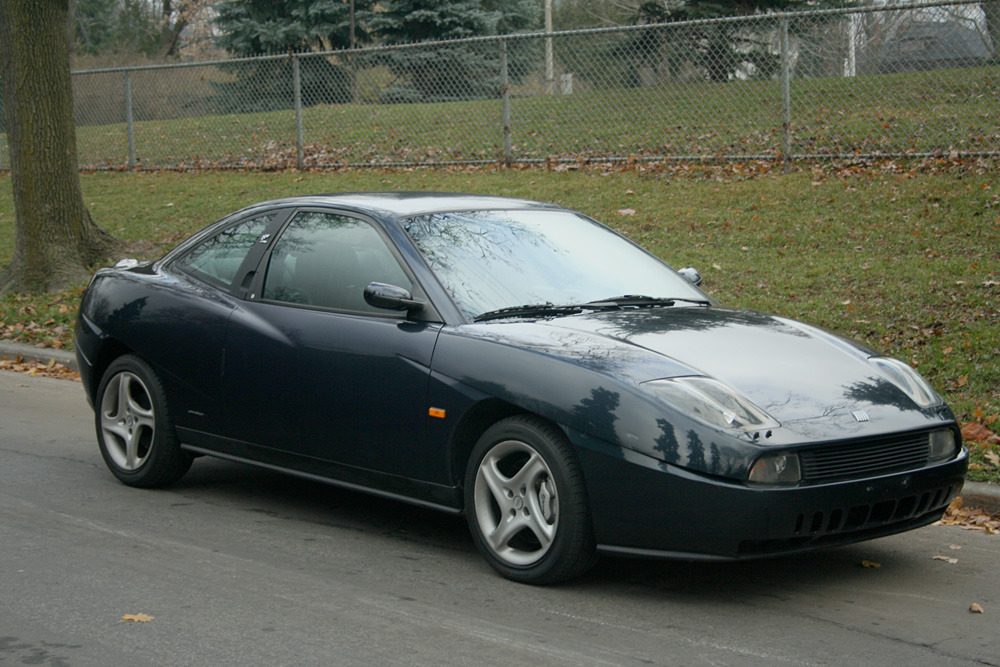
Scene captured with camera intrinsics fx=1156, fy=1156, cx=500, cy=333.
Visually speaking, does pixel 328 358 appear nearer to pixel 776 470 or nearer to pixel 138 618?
pixel 138 618

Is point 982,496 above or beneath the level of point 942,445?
beneath

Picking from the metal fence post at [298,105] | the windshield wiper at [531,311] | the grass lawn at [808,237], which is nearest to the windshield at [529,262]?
the windshield wiper at [531,311]

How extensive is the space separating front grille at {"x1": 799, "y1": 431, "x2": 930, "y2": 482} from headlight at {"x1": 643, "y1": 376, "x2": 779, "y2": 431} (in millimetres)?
206

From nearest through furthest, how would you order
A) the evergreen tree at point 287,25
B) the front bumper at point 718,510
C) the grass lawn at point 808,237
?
the front bumper at point 718,510
the grass lawn at point 808,237
the evergreen tree at point 287,25

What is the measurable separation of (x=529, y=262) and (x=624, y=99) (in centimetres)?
1061

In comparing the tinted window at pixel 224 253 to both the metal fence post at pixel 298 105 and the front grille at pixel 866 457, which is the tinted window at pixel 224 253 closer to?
the front grille at pixel 866 457

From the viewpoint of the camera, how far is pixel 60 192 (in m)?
12.8

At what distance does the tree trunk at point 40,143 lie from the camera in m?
12.4

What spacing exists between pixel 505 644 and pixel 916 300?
606cm

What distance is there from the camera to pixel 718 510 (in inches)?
160

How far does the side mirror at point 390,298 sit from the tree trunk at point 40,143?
8.65 m

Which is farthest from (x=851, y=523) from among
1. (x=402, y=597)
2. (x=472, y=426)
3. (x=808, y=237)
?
(x=808, y=237)

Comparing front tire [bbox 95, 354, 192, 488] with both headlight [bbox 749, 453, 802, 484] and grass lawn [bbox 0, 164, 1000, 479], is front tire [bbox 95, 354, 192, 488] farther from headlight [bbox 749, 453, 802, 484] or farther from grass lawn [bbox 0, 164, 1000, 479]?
grass lawn [bbox 0, 164, 1000, 479]

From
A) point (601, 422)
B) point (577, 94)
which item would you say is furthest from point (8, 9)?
point (601, 422)
